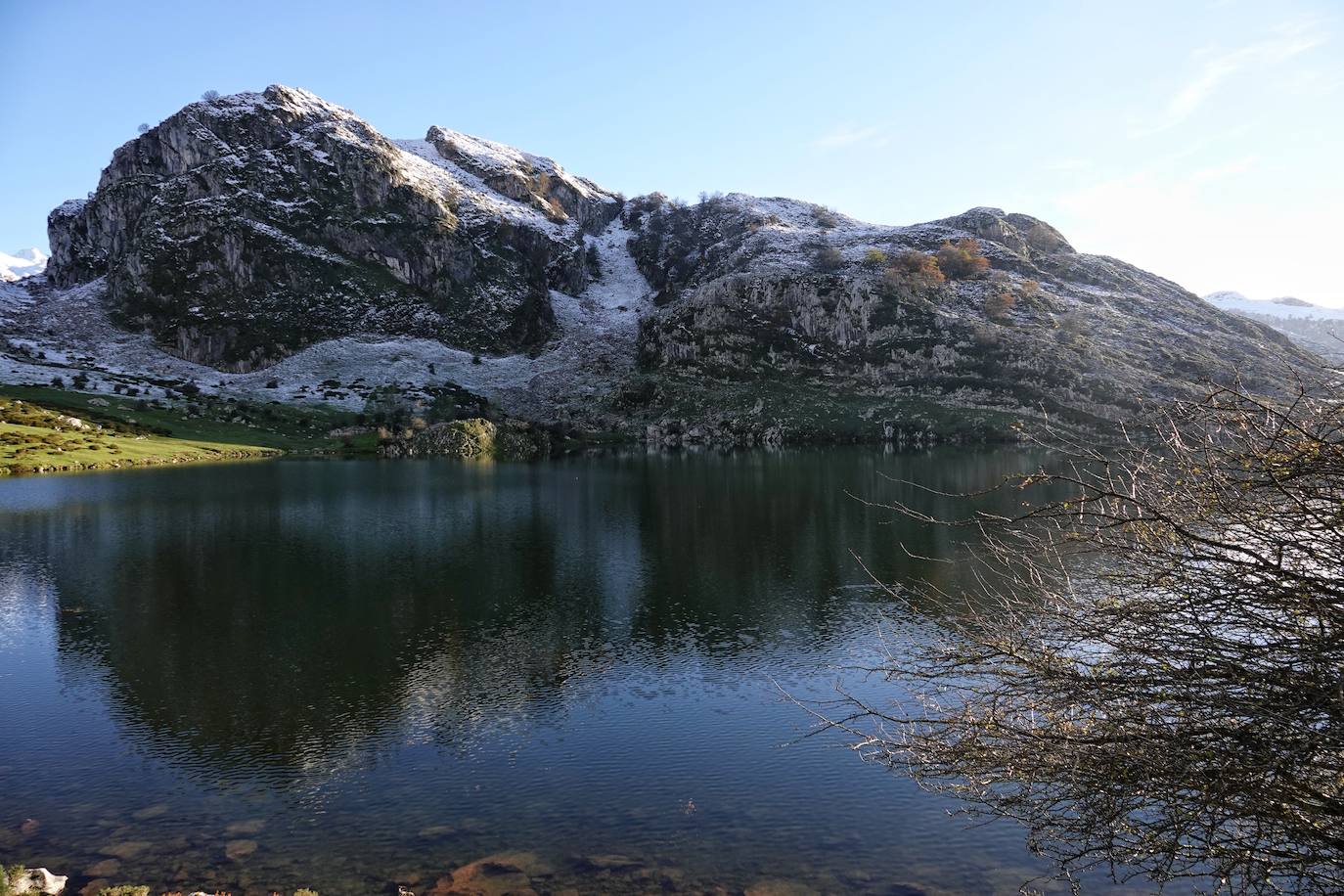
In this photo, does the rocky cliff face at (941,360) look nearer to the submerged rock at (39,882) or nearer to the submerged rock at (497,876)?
the submerged rock at (497,876)

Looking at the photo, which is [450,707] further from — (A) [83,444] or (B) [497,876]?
(A) [83,444]

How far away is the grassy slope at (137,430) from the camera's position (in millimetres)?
103062

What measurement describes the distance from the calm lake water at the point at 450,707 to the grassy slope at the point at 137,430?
51.1m

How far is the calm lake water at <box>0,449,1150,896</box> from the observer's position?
17.4 meters

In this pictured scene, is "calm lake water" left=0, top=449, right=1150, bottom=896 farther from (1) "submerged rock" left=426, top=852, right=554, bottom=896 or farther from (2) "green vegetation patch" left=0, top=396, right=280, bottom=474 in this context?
(2) "green vegetation patch" left=0, top=396, right=280, bottom=474

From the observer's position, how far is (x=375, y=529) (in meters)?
60.4

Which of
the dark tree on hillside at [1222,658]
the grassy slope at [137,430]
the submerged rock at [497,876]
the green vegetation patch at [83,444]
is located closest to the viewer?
the dark tree on hillside at [1222,658]

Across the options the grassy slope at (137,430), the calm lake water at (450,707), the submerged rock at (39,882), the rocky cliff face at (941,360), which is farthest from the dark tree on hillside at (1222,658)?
the rocky cliff face at (941,360)

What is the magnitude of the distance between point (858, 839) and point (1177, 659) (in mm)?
11098

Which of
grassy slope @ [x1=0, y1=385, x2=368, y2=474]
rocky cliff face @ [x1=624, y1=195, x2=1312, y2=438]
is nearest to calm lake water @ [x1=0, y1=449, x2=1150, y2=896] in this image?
grassy slope @ [x1=0, y1=385, x2=368, y2=474]

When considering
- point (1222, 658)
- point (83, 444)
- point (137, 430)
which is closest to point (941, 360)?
point (137, 430)

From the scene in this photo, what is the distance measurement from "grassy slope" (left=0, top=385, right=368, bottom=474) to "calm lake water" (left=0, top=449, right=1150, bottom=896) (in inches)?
2012

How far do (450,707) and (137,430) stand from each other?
128305 mm

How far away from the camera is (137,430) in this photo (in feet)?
411
